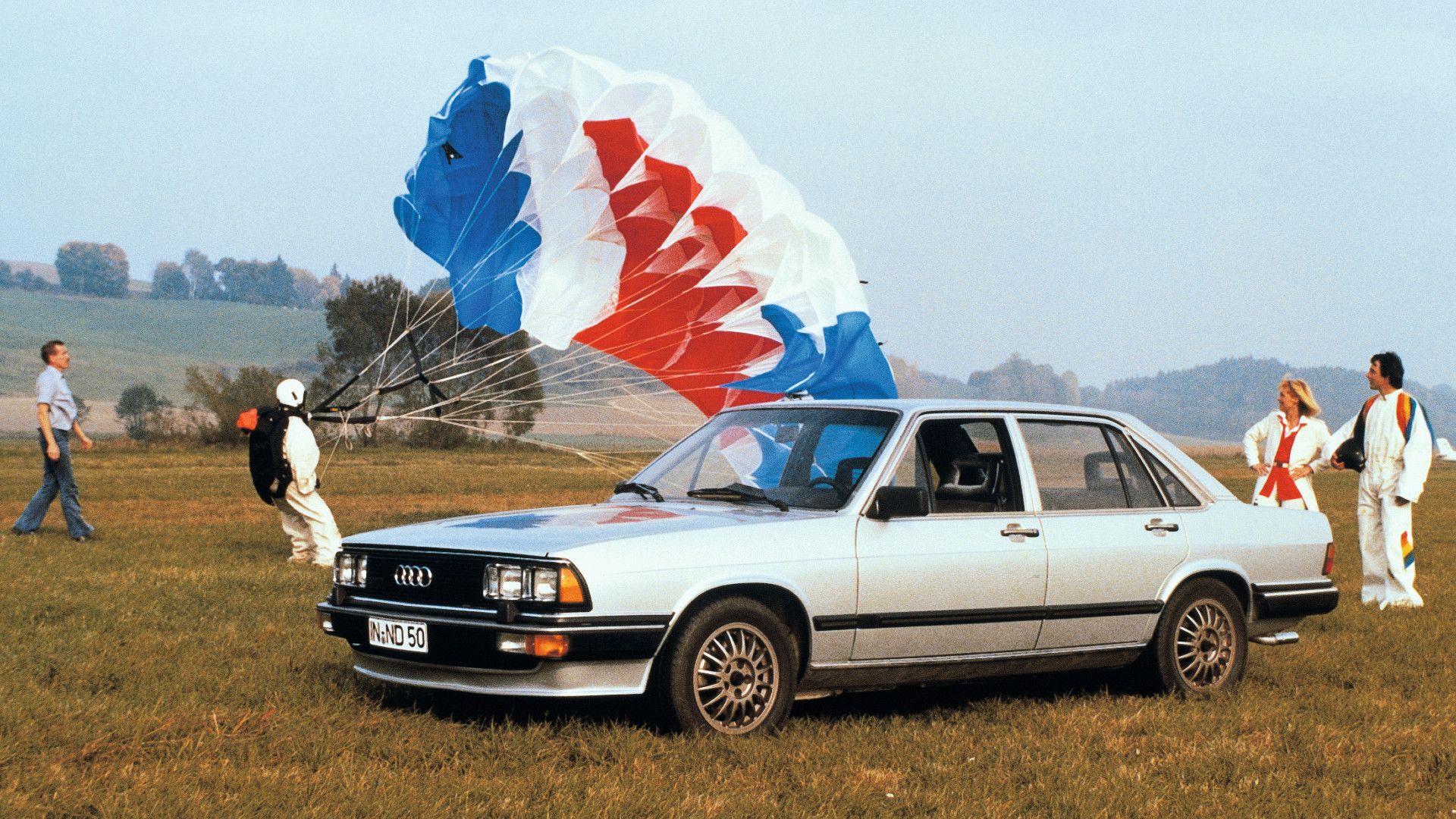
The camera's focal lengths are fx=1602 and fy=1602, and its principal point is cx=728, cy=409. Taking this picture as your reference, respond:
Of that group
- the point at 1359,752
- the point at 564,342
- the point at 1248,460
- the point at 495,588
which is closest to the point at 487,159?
the point at 564,342

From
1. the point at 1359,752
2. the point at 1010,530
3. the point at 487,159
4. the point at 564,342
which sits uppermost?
the point at 487,159

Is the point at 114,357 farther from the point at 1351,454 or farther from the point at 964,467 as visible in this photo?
the point at 964,467

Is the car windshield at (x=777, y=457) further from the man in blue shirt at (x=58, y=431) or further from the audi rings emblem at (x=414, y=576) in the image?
the man in blue shirt at (x=58, y=431)

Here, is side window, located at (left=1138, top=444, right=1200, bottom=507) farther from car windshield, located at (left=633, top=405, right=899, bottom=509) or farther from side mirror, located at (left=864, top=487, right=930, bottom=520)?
side mirror, located at (left=864, top=487, right=930, bottom=520)

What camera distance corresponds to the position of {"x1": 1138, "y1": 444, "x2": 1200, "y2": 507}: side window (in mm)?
8758

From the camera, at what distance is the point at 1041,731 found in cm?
Result: 741

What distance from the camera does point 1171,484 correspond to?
880cm

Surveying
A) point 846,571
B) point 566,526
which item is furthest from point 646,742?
point 846,571

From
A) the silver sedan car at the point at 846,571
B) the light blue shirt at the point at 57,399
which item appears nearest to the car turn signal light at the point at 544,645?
the silver sedan car at the point at 846,571

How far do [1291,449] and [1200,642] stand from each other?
266 inches

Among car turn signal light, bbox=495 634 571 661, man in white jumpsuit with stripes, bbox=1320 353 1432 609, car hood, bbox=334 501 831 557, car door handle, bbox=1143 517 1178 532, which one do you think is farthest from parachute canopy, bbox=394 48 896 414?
car turn signal light, bbox=495 634 571 661

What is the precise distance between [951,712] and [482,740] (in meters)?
2.49

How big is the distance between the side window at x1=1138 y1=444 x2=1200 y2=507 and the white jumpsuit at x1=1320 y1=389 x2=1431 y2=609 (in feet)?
16.3

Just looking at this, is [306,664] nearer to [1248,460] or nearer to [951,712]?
[951,712]
